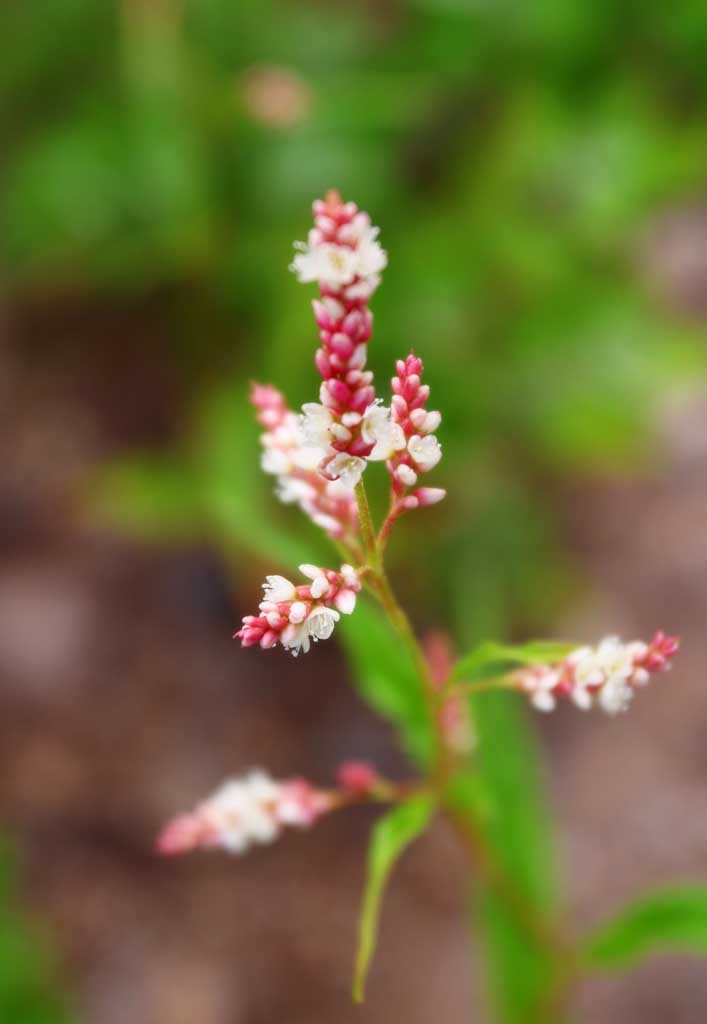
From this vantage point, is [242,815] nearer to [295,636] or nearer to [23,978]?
[295,636]

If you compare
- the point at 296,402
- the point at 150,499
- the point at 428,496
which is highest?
the point at 296,402

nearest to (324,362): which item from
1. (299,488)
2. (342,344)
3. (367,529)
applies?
(342,344)

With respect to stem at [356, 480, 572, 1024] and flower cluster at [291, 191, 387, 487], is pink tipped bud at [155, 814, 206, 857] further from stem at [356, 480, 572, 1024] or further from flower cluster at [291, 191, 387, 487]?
flower cluster at [291, 191, 387, 487]

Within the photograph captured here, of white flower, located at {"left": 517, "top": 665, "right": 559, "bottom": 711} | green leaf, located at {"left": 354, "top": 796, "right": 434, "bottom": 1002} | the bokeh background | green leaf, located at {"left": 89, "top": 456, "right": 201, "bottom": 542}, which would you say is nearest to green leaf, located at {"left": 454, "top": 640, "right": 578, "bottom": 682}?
white flower, located at {"left": 517, "top": 665, "right": 559, "bottom": 711}

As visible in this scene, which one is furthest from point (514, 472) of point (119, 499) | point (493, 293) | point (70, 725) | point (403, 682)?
point (403, 682)

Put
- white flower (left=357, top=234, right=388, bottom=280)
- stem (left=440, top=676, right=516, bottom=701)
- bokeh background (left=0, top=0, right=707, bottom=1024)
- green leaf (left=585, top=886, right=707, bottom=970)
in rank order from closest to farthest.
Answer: white flower (left=357, top=234, right=388, bottom=280) → stem (left=440, top=676, right=516, bottom=701) → green leaf (left=585, top=886, right=707, bottom=970) → bokeh background (left=0, top=0, right=707, bottom=1024)

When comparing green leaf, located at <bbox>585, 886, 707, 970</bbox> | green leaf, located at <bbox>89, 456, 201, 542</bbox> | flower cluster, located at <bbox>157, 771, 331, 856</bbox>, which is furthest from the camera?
green leaf, located at <bbox>89, 456, 201, 542</bbox>

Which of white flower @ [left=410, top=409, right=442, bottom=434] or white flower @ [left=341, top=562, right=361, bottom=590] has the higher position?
white flower @ [left=410, top=409, right=442, bottom=434]
